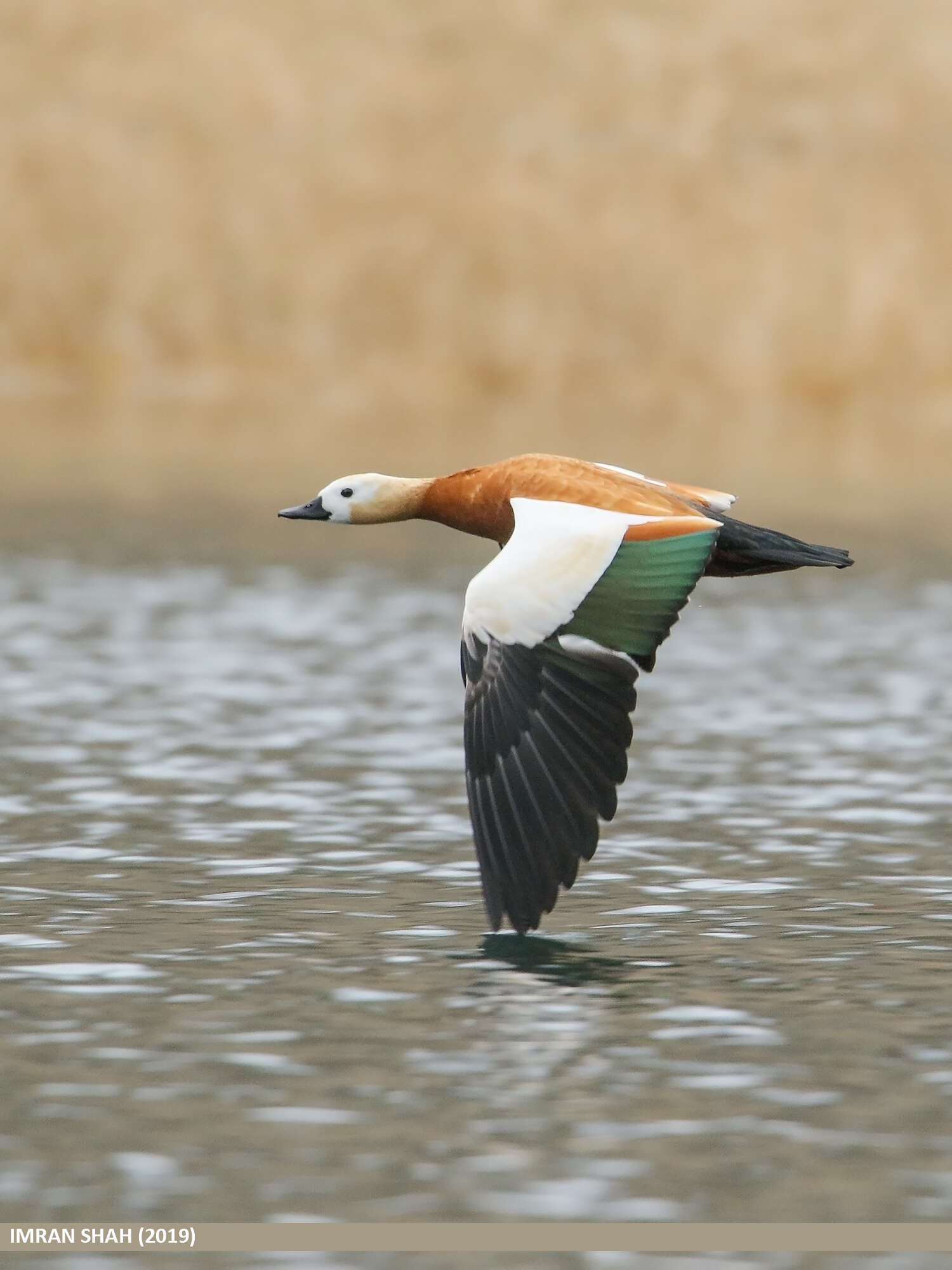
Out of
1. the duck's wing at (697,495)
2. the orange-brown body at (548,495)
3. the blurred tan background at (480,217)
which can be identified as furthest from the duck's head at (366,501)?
the blurred tan background at (480,217)

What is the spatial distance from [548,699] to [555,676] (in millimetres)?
115

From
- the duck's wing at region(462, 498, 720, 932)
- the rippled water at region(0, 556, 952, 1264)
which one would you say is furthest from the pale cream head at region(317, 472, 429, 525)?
the rippled water at region(0, 556, 952, 1264)

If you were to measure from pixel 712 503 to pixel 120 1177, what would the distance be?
634 cm

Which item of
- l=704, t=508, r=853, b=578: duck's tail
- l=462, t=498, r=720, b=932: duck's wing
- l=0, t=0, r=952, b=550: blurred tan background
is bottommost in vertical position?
l=462, t=498, r=720, b=932: duck's wing

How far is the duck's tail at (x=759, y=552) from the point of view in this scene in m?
13.8

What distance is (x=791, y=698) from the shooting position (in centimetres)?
2305

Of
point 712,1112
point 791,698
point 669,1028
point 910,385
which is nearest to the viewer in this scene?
point 712,1112

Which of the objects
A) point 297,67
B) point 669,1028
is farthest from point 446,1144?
point 297,67

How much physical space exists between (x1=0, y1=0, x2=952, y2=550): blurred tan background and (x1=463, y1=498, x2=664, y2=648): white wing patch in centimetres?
4523

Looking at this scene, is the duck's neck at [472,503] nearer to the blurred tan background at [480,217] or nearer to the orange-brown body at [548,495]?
the orange-brown body at [548,495]

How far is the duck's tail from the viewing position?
13.8m

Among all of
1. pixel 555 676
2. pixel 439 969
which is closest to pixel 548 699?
pixel 555 676

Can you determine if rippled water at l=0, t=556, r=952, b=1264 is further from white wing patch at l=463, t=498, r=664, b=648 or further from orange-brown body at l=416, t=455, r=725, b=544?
orange-brown body at l=416, t=455, r=725, b=544

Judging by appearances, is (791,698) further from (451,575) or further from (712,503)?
(451,575)
